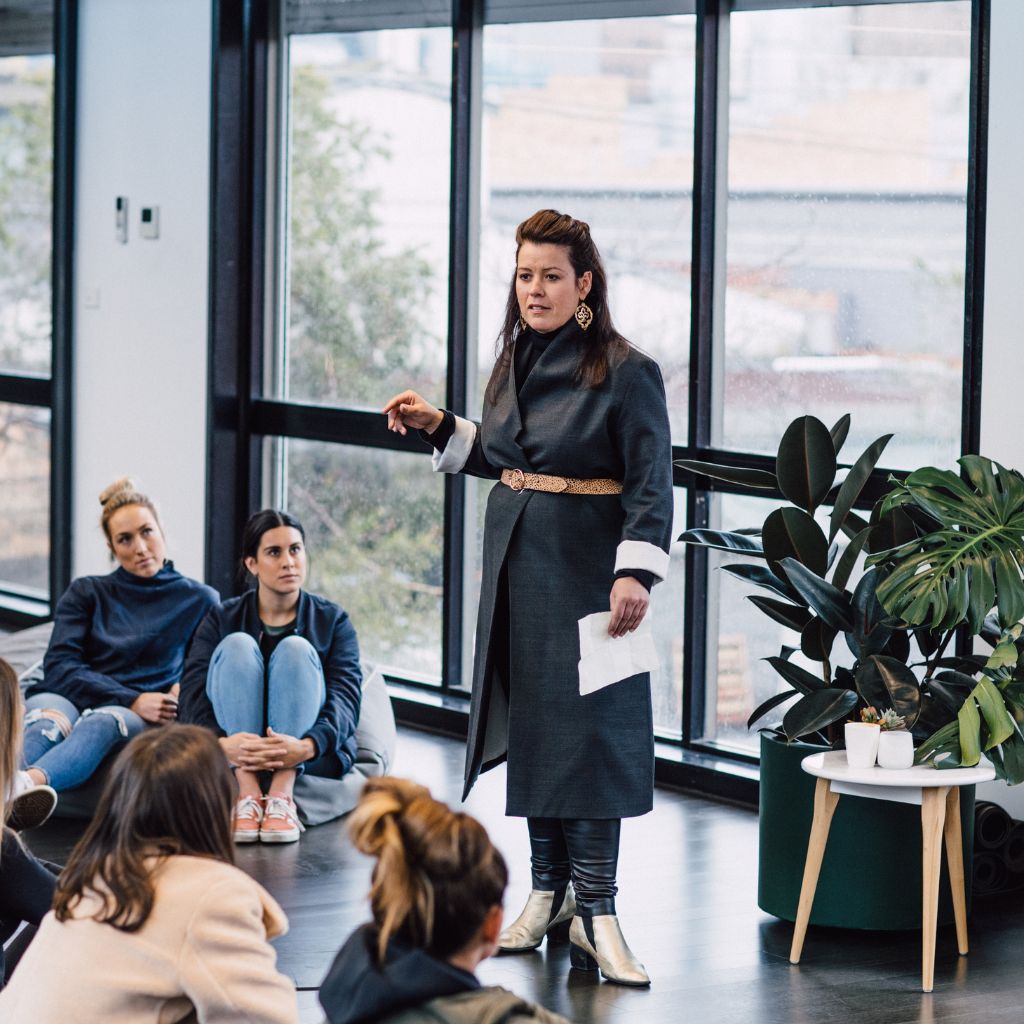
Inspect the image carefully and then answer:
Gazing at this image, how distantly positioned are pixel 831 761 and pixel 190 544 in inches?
131

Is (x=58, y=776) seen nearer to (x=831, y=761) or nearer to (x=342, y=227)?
(x=831, y=761)

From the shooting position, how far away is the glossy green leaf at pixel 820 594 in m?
3.43

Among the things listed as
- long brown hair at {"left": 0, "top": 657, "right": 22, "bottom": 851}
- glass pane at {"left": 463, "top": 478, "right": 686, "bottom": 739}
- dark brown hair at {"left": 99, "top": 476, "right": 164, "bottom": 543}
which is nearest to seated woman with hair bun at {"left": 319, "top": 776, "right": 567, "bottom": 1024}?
long brown hair at {"left": 0, "top": 657, "right": 22, "bottom": 851}

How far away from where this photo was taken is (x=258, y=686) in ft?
14.3

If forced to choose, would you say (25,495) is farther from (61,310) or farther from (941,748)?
(941,748)

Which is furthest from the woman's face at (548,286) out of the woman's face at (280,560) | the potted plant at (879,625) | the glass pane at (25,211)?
the glass pane at (25,211)

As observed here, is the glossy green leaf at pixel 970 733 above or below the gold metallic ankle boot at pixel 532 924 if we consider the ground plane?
above

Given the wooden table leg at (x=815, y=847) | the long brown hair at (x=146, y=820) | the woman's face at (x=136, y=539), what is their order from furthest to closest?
the woman's face at (x=136, y=539)
the wooden table leg at (x=815, y=847)
the long brown hair at (x=146, y=820)

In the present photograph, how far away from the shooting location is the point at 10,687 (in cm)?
238

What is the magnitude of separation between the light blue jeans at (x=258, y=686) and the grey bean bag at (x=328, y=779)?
169mm

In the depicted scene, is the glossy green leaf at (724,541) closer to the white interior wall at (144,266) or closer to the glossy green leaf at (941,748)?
the glossy green leaf at (941,748)

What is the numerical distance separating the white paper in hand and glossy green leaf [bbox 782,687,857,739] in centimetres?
42

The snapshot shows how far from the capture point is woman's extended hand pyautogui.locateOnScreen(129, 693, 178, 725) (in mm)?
4488

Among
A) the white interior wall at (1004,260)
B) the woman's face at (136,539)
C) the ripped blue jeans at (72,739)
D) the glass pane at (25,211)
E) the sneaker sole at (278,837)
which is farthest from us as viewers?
the glass pane at (25,211)
